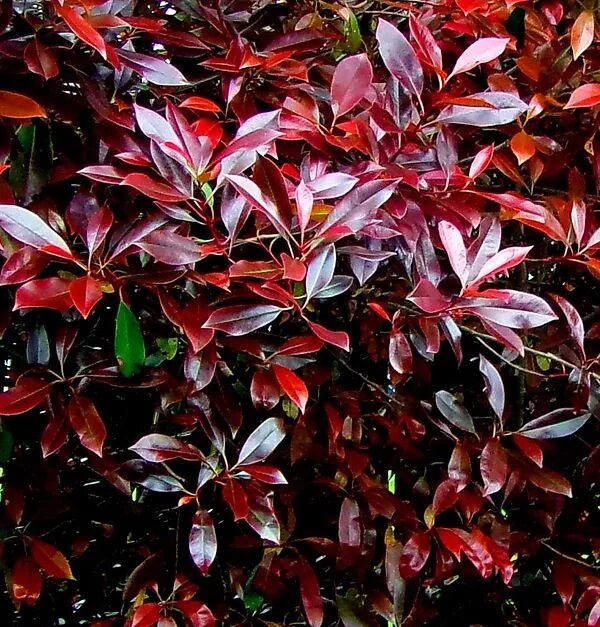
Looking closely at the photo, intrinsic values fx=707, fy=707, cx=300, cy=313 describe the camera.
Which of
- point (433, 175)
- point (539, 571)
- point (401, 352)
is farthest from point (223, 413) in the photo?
point (539, 571)

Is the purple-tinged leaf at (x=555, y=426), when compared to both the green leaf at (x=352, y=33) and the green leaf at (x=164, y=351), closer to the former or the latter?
the green leaf at (x=164, y=351)

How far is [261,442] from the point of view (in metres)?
0.82

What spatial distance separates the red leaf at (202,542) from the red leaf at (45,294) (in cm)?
31

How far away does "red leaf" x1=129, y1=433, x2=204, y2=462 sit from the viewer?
786 millimetres

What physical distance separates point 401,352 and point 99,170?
0.39 metres

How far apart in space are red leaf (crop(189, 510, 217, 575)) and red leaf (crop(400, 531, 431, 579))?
0.80 ft

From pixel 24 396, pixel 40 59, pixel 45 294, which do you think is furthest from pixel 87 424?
pixel 40 59

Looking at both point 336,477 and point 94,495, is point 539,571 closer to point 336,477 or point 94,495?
point 336,477

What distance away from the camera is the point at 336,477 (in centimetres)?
95

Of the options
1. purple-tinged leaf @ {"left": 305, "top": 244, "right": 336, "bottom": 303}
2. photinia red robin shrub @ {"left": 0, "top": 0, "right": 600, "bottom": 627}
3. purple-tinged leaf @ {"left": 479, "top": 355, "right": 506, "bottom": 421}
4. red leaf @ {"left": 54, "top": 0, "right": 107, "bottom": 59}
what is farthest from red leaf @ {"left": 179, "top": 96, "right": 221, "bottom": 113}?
purple-tinged leaf @ {"left": 479, "top": 355, "right": 506, "bottom": 421}

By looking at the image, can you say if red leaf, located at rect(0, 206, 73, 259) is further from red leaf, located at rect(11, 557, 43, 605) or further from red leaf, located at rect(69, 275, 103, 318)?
red leaf, located at rect(11, 557, 43, 605)

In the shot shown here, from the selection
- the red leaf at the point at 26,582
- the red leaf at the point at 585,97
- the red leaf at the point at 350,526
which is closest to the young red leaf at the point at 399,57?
the red leaf at the point at 585,97

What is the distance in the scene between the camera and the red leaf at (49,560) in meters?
0.86

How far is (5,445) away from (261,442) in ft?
1.04
